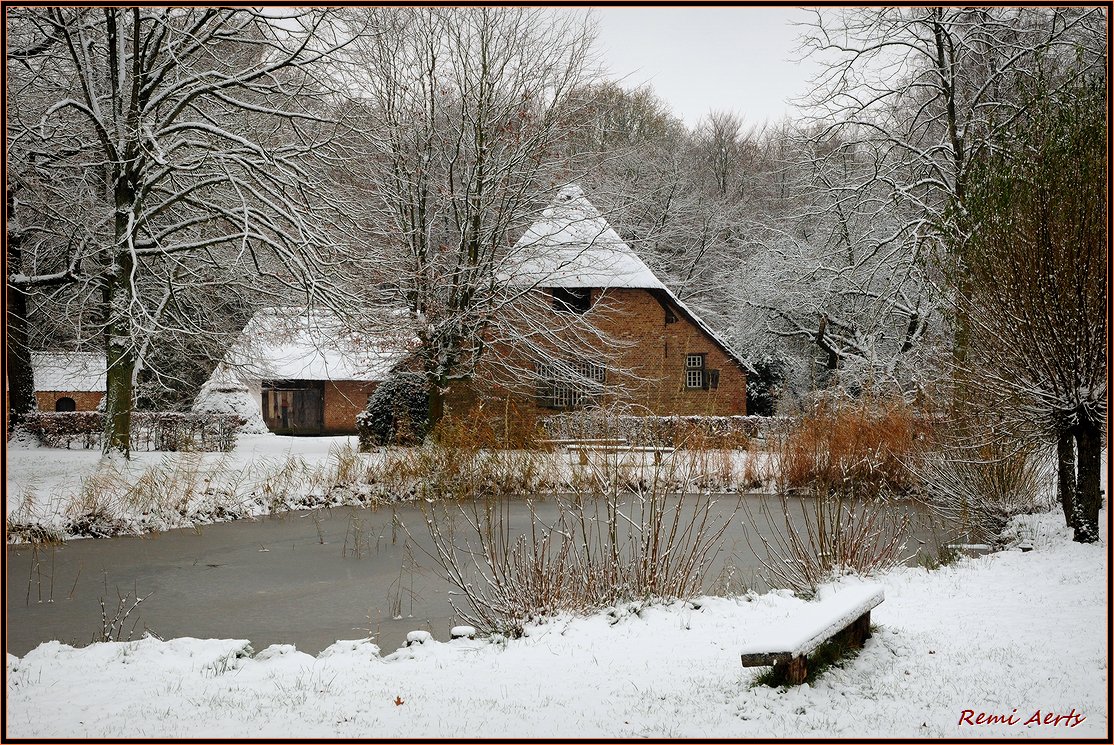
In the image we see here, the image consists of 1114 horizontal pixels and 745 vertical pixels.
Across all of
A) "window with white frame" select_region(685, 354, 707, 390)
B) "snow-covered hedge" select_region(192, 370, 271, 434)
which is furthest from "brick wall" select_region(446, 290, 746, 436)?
"snow-covered hedge" select_region(192, 370, 271, 434)

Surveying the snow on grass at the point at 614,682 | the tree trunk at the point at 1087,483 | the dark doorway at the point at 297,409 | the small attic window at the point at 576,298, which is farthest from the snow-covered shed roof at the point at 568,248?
the snow on grass at the point at 614,682

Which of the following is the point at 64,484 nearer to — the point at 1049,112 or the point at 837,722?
the point at 837,722

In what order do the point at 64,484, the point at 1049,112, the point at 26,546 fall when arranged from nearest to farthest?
the point at 1049,112, the point at 26,546, the point at 64,484

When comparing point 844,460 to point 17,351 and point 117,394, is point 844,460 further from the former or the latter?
point 17,351

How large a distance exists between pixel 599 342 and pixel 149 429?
35.2 ft

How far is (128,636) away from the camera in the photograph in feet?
23.9

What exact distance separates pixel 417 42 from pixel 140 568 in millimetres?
14786

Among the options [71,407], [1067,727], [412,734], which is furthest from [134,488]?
[71,407]

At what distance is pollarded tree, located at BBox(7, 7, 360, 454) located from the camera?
47.1ft

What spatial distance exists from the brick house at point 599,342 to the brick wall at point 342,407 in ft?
27.0

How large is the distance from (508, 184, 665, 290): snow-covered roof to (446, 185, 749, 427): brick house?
0.03 meters

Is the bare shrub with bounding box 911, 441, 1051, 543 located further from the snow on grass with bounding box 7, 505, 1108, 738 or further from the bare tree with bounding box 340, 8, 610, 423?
the bare tree with bounding box 340, 8, 610, 423

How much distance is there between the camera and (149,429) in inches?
787

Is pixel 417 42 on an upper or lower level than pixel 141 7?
upper
